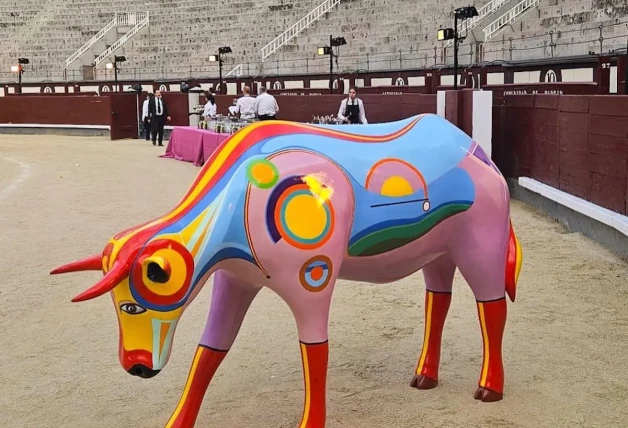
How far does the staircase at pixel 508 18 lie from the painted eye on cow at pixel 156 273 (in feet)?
60.8

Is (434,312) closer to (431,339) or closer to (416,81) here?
(431,339)

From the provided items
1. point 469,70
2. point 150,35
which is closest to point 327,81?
point 469,70

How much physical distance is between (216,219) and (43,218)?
253 inches

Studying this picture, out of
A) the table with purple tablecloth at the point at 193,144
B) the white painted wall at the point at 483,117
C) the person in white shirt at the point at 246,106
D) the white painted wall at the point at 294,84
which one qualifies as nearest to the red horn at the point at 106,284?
the white painted wall at the point at 483,117

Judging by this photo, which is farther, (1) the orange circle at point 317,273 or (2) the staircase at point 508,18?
(2) the staircase at point 508,18

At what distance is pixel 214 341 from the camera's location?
115 inches

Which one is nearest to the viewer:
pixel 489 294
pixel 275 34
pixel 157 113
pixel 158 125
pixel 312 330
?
pixel 312 330

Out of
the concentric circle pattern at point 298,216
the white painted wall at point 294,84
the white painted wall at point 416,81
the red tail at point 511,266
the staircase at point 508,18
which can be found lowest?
the red tail at point 511,266

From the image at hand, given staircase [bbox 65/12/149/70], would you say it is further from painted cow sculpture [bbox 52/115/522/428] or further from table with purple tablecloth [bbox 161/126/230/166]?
painted cow sculpture [bbox 52/115/522/428]

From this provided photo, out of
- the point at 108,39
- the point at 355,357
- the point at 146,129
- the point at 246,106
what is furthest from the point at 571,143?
the point at 108,39

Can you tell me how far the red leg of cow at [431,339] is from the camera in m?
3.44

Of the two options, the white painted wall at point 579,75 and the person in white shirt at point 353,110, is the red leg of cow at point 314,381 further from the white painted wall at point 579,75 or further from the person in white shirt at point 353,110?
the white painted wall at point 579,75

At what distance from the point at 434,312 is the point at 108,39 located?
32246 millimetres

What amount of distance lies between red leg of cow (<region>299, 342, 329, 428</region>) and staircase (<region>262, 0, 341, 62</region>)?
986 inches
